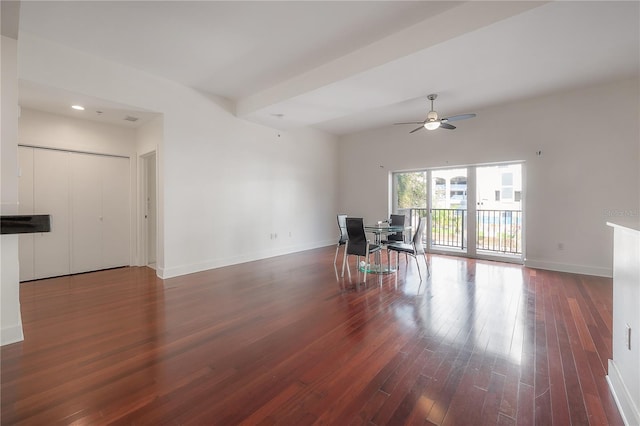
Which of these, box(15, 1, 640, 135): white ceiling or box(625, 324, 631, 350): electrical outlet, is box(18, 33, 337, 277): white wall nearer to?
box(15, 1, 640, 135): white ceiling

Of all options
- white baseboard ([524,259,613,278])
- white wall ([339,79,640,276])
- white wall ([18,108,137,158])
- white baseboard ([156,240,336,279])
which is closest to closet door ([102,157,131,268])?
white wall ([18,108,137,158])

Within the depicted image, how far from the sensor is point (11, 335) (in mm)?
2223

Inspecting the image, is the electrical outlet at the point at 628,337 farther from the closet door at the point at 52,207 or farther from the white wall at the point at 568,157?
the closet door at the point at 52,207

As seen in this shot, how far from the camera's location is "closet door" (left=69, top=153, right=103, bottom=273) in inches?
175

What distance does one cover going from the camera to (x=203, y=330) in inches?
97.0

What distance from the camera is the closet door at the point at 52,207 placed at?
4.10 m

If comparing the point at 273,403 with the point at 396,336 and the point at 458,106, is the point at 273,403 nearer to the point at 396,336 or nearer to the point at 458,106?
the point at 396,336

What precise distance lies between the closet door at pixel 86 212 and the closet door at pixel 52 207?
9cm

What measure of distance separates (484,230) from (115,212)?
743 cm

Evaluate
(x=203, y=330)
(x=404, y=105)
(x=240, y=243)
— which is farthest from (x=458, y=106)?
(x=203, y=330)

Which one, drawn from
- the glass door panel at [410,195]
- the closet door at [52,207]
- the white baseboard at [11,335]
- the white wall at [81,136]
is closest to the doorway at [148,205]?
the white wall at [81,136]

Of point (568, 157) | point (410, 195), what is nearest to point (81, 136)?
point (410, 195)

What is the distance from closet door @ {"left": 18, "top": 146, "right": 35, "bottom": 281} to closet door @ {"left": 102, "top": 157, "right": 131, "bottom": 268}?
882 millimetres

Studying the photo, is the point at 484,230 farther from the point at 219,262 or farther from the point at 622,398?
the point at 219,262
